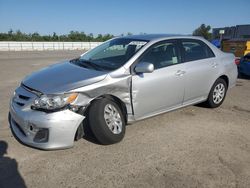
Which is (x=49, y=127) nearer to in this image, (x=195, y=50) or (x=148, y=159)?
(x=148, y=159)

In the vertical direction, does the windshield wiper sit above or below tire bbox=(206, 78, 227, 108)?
above

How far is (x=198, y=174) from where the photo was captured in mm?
3135

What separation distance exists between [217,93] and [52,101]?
3.75 metres

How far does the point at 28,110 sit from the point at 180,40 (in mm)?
3039

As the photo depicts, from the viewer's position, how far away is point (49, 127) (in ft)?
10.7

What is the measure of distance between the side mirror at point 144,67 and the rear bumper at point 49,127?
115 centimetres

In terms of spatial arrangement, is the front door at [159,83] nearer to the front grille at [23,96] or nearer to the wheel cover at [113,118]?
the wheel cover at [113,118]

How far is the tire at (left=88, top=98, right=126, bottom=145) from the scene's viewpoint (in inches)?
140

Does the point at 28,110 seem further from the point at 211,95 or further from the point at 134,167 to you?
the point at 211,95

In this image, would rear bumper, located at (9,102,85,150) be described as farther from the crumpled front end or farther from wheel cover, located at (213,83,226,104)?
wheel cover, located at (213,83,226,104)

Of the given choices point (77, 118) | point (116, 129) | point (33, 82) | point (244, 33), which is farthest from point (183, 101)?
point (244, 33)

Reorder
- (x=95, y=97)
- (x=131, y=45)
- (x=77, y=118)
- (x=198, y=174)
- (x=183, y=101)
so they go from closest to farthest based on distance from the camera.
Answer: (x=198, y=174) → (x=77, y=118) → (x=95, y=97) → (x=131, y=45) → (x=183, y=101)

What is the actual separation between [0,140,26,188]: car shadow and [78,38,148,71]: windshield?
1852 mm

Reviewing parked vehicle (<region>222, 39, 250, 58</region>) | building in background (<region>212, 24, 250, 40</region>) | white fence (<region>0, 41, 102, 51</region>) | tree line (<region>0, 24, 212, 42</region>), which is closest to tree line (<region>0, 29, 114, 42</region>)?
tree line (<region>0, 24, 212, 42</region>)
